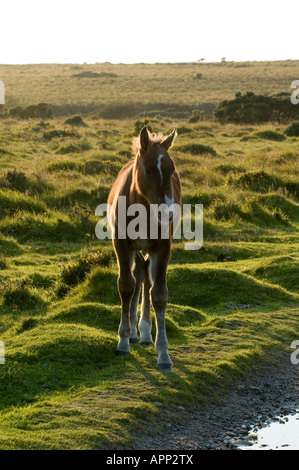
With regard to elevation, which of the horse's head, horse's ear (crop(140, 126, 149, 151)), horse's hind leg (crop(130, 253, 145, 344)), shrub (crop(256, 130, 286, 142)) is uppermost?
horse's ear (crop(140, 126, 149, 151))

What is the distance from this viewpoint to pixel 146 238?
26.3 ft

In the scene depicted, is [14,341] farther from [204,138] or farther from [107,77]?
[107,77]

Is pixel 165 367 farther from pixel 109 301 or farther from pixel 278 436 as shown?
pixel 109 301

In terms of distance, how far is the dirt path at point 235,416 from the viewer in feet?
21.6

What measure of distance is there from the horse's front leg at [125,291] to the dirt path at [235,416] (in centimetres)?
140

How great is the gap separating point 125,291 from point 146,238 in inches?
32.9

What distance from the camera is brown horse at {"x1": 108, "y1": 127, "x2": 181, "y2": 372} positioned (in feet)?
24.2

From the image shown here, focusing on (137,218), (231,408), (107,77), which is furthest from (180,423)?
(107,77)

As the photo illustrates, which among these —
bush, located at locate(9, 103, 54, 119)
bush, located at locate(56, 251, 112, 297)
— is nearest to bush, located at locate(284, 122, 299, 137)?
bush, located at locate(9, 103, 54, 119)

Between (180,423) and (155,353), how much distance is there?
1795mm

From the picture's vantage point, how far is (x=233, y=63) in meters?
133

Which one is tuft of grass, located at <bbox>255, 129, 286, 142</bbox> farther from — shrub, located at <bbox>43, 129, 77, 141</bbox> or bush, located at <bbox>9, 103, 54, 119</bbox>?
bush, located at <bbox>9, 103, 54, 119</bbox>

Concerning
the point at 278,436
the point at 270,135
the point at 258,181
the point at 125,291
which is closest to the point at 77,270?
the point at 125,291

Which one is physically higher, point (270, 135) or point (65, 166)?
point (65, 166)
